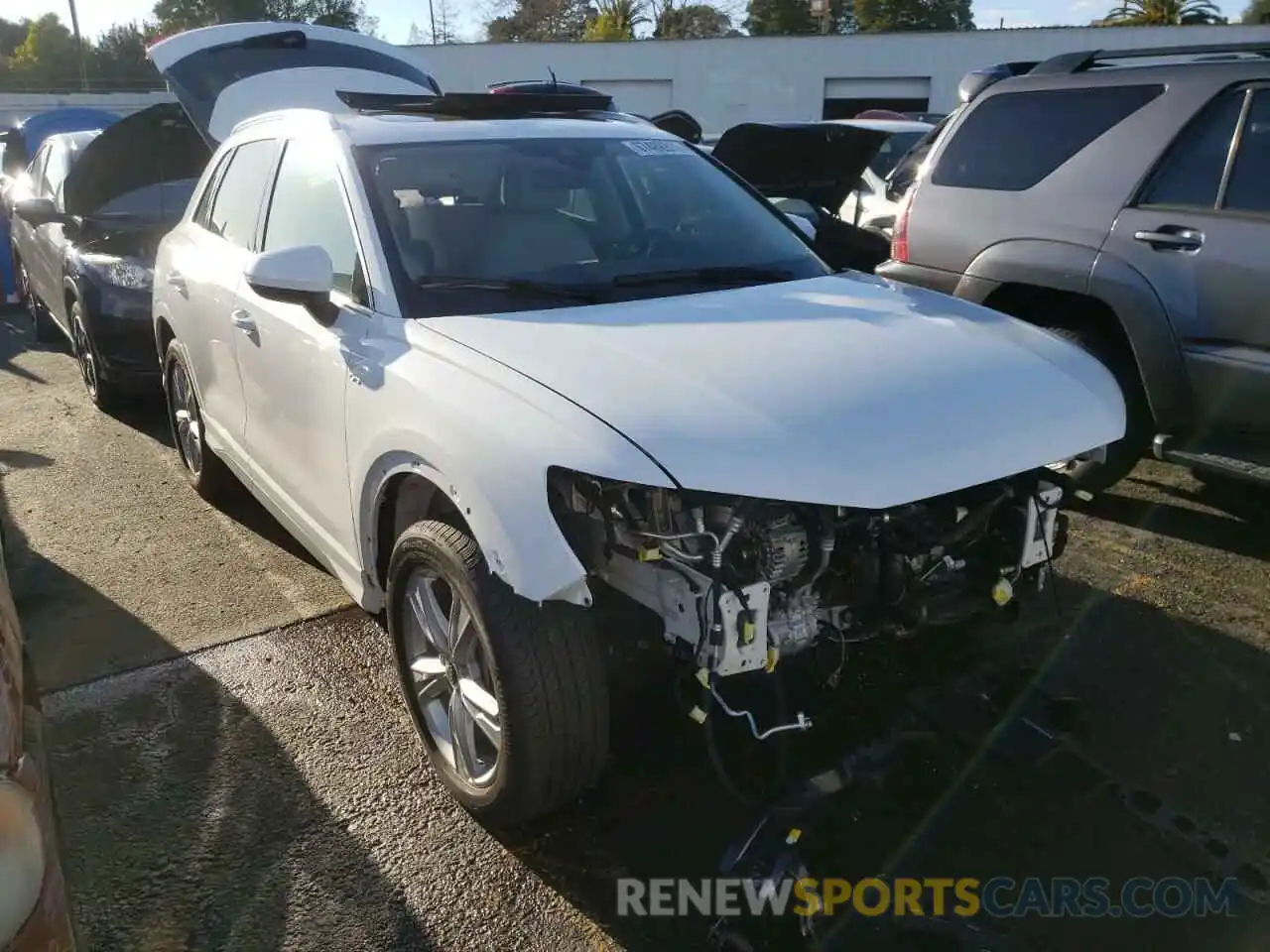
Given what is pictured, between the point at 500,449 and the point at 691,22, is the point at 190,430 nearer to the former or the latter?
the point at 500,449

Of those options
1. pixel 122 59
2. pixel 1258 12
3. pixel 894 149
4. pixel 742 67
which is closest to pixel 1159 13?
pixel 1258 12

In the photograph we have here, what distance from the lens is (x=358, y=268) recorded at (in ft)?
10.5

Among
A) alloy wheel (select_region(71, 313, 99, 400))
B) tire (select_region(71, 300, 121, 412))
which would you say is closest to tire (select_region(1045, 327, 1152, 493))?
tire (select_region(71, 300, 121, 412))

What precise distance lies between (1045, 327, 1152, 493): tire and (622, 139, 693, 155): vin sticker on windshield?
6.01ft

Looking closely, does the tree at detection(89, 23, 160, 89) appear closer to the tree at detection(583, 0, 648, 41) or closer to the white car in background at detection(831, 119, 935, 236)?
the tree at detection(583, 0, 648, 41)

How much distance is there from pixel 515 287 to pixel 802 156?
310 centimetres

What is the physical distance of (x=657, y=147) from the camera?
3977mm

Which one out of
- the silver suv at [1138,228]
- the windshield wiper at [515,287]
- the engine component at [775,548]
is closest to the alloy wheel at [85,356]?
the windshield wiper at [515,287]

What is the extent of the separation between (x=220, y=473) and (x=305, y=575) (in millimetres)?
1011

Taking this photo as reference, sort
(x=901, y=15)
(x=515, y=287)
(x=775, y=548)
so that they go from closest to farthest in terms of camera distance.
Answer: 1. (x=775, y=548)
2. (x=515, y=287)
3. (x=901, y=15)

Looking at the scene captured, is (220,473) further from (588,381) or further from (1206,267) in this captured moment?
(1206,267)

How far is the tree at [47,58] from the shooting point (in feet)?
187

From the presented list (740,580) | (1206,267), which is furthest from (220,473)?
(1206,267)

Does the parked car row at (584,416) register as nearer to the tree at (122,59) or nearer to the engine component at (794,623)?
the engine component at (794,623)
